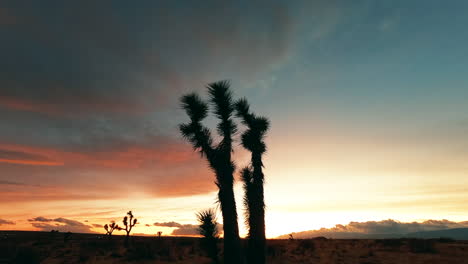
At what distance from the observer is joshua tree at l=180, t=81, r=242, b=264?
1226cm

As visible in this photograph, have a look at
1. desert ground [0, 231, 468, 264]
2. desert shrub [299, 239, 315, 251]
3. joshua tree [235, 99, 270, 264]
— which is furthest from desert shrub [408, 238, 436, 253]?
joshua tree [235, 99, 270, 264]

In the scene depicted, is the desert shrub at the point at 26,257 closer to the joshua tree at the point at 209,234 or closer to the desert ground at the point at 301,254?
the desert ground at the point at 301,254

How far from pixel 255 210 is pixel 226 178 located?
2.03m

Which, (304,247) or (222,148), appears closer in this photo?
(222,148)

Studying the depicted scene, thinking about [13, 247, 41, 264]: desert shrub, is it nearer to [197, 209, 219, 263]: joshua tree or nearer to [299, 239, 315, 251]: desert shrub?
[197, 209, 219, 263]: joshua tree

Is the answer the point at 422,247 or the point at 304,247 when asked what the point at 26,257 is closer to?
the point at 304,247

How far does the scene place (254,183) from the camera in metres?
13.5

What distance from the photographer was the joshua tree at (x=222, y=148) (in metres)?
12.3

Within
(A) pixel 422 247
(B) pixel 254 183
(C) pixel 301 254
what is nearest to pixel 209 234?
(B) pixel 254 183

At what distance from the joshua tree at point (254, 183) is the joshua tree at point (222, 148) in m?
0.83

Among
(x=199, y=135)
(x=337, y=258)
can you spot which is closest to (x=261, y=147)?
(x=199, y=135)

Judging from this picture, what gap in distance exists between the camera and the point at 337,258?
71.9ft

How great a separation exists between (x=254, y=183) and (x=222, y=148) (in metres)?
2.25

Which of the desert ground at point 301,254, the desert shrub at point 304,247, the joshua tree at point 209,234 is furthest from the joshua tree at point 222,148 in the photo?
the desert shrub at point 304,247
